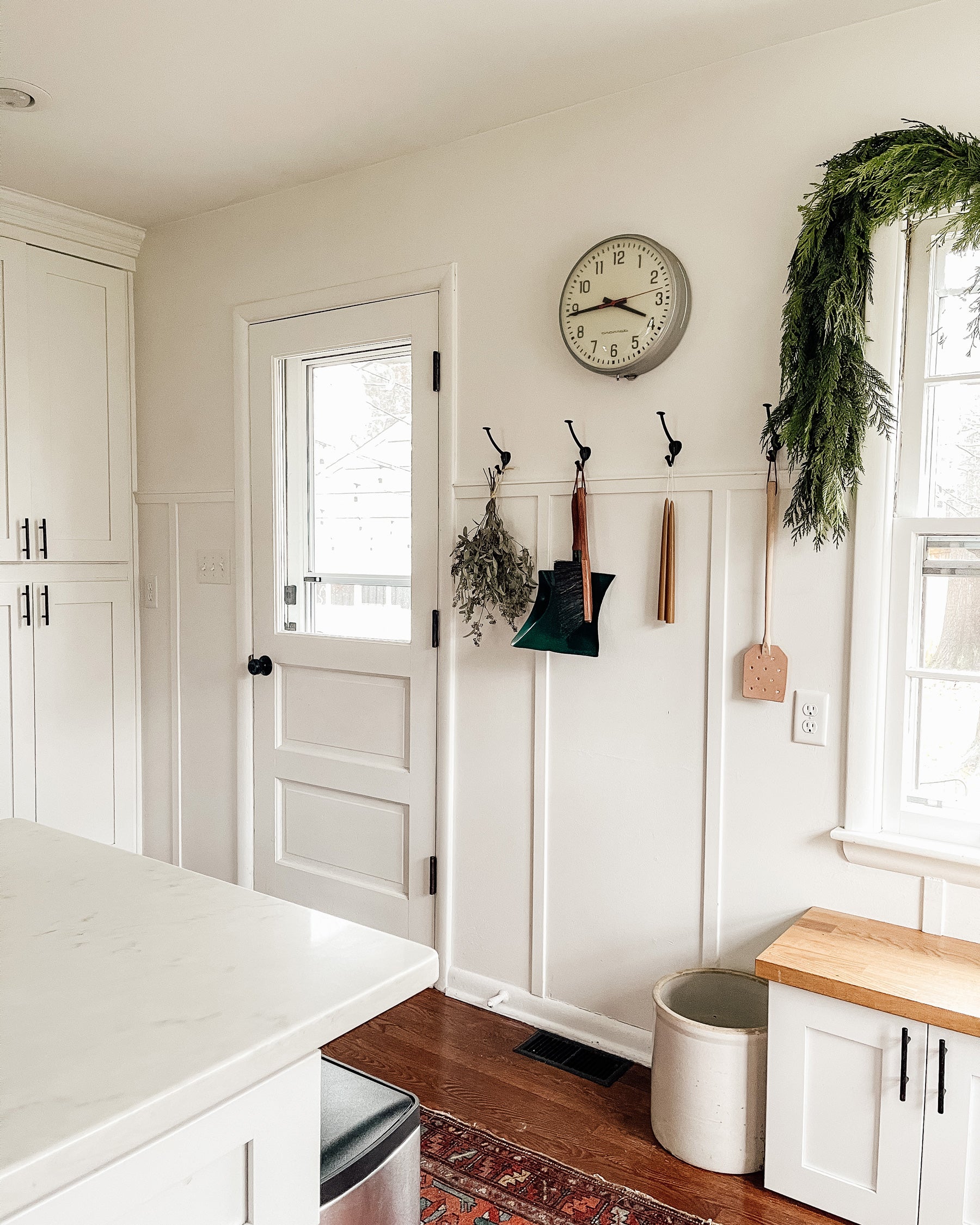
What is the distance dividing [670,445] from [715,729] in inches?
28.2

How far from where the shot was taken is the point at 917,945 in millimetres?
2037

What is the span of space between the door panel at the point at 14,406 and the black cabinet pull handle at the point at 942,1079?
3.06m

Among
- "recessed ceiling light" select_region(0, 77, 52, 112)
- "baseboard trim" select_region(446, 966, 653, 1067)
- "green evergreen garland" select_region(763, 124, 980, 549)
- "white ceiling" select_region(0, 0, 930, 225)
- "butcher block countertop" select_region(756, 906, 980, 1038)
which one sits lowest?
"baseboard trim" select_region(446, 966, 653, 1067)

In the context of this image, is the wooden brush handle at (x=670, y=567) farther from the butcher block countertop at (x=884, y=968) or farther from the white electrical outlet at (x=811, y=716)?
the butcher block countertop at (x=884, y=968)

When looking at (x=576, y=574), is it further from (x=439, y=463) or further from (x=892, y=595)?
(x=892, y=595)

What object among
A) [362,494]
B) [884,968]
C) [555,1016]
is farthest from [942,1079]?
[362,494]

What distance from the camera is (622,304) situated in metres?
2.41

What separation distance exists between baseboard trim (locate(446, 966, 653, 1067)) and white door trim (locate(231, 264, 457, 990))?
0.09 metres

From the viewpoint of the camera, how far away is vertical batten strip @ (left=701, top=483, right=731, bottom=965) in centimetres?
234

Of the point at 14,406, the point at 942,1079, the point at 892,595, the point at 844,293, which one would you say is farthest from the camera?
the point at 14,406

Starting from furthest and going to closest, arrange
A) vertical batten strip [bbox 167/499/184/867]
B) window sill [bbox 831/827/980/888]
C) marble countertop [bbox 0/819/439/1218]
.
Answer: vertical batten strip [bbox 167/499/184/867], window sill [bbox 831/827/980/888], marble countertop [bbox 0/819/439/1218]

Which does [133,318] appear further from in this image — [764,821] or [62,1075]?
[62,1075]

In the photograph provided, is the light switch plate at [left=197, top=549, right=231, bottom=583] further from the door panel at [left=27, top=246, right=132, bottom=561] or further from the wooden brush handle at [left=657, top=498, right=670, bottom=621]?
the wooden brush handle at [left=657, top=498, right=670, bottom=621]

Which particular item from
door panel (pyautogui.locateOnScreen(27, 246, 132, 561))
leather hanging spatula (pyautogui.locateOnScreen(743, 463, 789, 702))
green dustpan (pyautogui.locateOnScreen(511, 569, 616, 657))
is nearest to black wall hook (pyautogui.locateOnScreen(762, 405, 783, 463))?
leather hanging spatula (pyautogui.locateOnScreen(743, 463, 789, 702))
